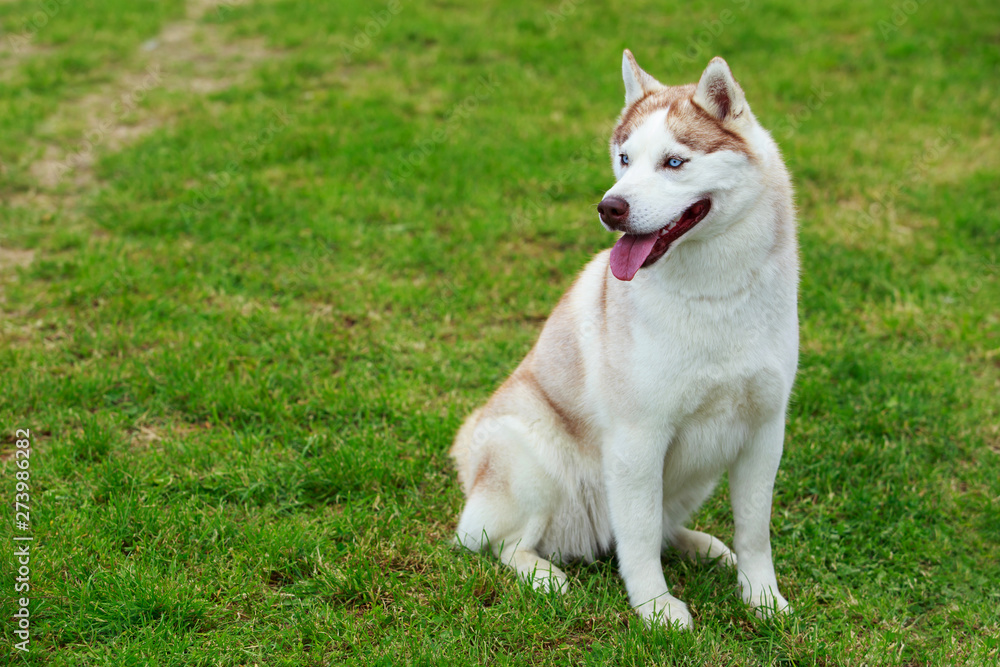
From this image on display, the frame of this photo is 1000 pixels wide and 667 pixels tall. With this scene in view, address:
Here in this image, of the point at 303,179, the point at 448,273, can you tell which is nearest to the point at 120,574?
the point at 448,273

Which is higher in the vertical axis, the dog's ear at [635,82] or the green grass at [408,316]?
the dog's ear at [635,82]

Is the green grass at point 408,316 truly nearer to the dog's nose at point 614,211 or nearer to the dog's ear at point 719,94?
the dog's nose at point 614,211

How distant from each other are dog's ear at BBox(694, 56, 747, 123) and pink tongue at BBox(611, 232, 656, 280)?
0.45 metres

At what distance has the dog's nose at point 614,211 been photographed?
2.58 m

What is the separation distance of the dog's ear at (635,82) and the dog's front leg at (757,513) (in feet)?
4.03

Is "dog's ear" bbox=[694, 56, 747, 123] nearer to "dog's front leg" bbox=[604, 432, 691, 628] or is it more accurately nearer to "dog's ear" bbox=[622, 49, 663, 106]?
"dog's ear" bbox=[622, 49, 663, 106]

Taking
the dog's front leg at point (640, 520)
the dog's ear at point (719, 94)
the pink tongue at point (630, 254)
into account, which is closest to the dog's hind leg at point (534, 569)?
the dog's front leg at point (640, 520)

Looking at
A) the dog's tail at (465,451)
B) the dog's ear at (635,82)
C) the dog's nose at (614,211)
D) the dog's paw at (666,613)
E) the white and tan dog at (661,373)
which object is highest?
the dog's ear at (635,82)

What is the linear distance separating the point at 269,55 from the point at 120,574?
6869 mm

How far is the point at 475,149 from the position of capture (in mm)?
6746

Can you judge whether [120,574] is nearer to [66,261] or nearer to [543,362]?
[543,362]

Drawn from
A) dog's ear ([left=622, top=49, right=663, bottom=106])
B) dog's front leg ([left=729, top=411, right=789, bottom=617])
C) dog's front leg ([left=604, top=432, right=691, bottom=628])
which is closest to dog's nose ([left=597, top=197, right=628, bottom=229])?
dog's ear ([left=622, top=49, right=663, bottom=106])

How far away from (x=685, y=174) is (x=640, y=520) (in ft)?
3.95

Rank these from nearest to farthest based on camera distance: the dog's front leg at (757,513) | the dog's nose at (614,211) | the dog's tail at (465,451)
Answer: the dog's nose at (614,211), the dog's front leg at (757,513), the dog's tail at (465,451)
